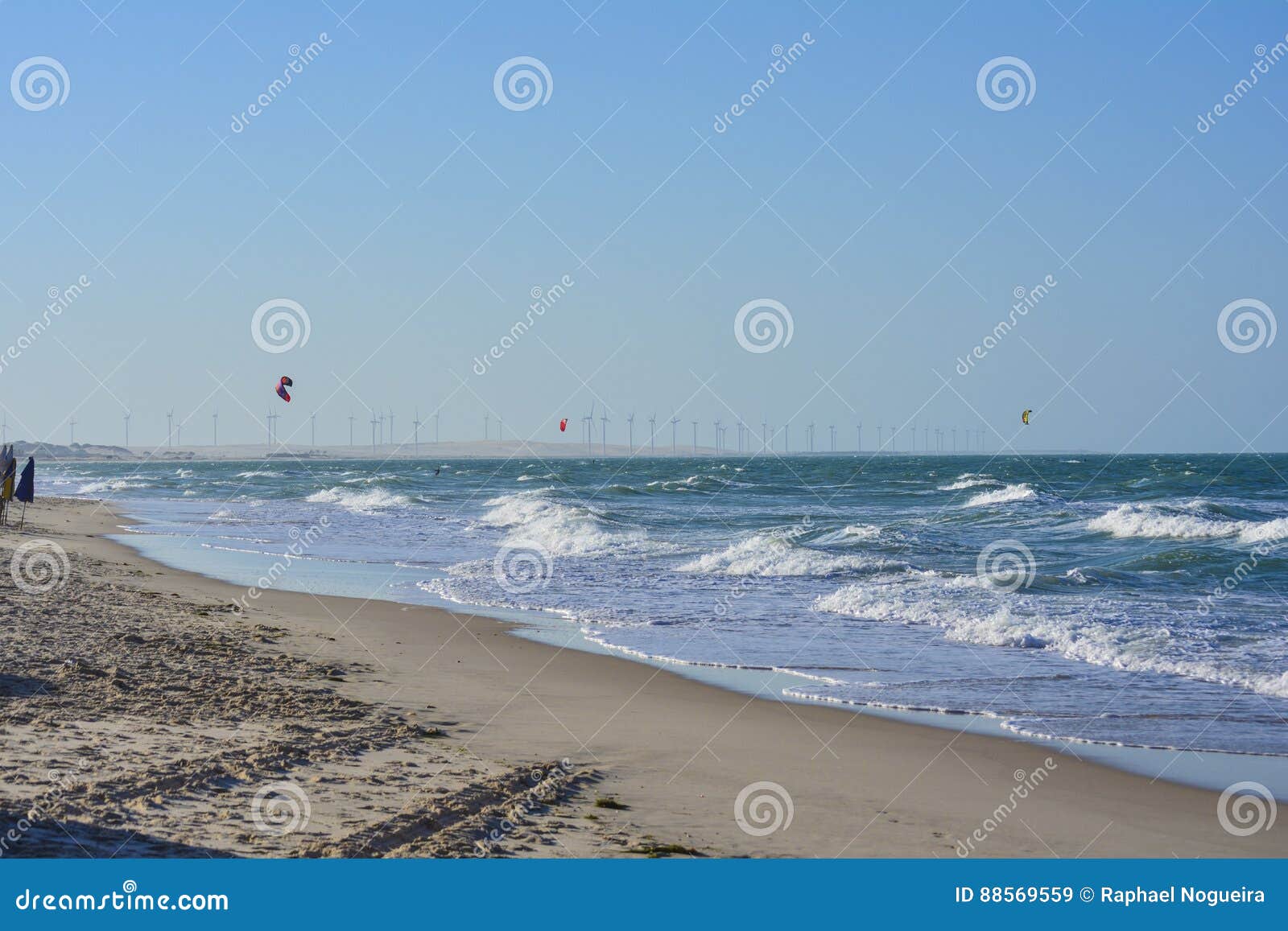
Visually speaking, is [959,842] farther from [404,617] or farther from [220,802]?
[404,617]

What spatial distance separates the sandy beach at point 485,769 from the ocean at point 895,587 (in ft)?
4.58

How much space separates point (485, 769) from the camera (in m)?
7.22

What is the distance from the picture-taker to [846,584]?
61.0 feet

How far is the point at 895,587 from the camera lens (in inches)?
669

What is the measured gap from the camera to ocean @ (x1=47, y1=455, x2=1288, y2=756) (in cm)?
1041

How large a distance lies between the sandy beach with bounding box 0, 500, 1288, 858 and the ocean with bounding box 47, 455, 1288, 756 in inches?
55.0

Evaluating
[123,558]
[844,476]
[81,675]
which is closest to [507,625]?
[81,675]

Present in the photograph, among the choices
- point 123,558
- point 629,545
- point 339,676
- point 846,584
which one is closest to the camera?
point 339,676

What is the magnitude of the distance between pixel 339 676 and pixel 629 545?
15989mm

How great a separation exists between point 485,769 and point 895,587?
10.9m

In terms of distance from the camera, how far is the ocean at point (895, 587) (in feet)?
34.1

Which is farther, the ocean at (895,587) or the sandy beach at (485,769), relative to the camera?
the ocean at (895,587)

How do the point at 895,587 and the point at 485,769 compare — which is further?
the point at 895,587

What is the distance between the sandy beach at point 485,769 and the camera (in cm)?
575
